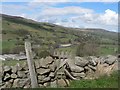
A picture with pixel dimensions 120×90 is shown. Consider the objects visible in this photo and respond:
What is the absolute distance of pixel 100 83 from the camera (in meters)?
11.1

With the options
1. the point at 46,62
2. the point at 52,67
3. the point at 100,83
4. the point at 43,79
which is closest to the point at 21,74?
the point at 43,79

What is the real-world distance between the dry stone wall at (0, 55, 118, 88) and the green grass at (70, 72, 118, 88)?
37 centimetres

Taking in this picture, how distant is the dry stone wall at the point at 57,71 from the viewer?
38.5 ft

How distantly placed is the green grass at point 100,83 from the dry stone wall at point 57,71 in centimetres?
37

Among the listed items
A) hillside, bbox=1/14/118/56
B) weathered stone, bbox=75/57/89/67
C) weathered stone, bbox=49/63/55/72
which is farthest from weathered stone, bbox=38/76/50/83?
hillside, bbox=1/14/118/56

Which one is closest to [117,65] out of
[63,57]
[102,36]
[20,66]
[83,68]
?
[83,68]

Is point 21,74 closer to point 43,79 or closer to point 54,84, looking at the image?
point 43,79

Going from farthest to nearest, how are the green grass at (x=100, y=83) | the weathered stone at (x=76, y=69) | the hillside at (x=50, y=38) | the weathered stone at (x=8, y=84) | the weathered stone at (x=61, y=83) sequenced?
the hillside at (x=50, y=38)
the weathered stone at (x=76, y=69)
the weathered stone at (x=8, y=84)
the weathered stone at (x=61, y=83)
the green grass at (x=100, y=83)

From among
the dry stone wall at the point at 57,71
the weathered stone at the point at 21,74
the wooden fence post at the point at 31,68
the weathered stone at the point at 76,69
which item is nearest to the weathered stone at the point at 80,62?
the dry stone wall at the point at 57,71

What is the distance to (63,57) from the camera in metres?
12.6

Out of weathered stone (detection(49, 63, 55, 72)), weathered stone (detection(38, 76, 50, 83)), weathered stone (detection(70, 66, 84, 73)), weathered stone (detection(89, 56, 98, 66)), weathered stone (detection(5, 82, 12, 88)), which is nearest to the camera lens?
weathered stone (detection(5, 82, 12, 88))

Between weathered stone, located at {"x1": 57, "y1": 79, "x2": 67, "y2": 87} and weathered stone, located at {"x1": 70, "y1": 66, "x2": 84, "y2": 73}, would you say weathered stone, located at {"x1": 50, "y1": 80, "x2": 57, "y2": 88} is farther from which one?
weathered stone, located at {"x1": 70, "y1": 66, "x2": 84, "y2": 73}

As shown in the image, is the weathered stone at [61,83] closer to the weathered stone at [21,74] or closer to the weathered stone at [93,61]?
the weathered stone at [21,74]

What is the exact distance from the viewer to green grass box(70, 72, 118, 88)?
10898 millimetres
